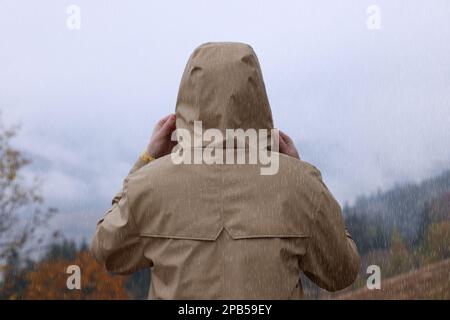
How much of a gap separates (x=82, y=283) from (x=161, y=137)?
50.3ft

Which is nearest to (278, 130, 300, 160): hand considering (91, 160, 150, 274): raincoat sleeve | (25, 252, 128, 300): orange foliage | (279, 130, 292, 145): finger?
(279, 130, 292, 145): finger

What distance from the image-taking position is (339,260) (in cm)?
236

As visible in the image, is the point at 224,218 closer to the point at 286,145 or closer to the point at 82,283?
the point at 286,145

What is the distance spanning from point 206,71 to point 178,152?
28 centimetres

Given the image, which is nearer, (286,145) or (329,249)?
(329,249)

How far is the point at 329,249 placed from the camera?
2324 mm

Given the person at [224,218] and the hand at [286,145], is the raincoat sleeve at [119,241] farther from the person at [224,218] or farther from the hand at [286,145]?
the hand at [286,145]

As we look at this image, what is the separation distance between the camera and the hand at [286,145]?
2.49 m

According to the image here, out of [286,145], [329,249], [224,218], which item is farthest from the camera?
[286,145]

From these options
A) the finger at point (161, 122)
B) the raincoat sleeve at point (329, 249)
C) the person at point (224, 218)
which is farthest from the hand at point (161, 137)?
the raincoat sleeve at point (329, 249)

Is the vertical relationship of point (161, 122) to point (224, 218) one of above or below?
above

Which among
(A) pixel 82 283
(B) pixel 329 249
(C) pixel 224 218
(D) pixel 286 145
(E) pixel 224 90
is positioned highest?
(E) pixel 224 90

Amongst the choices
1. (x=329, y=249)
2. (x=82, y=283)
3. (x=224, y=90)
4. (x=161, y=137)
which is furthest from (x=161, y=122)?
(x=82, y=283)
